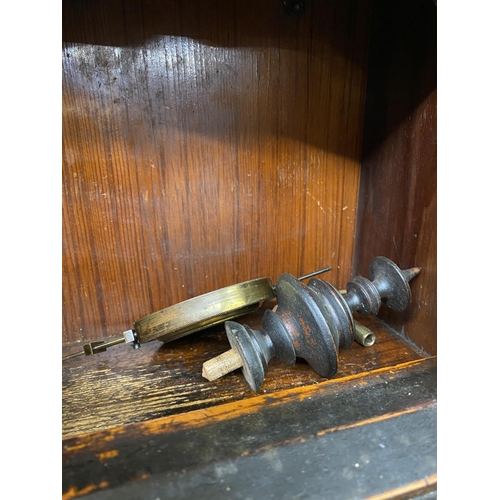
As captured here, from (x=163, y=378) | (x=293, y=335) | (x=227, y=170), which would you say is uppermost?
(x=227, y=170)

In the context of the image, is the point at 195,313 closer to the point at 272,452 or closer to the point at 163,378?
the point at 163,378

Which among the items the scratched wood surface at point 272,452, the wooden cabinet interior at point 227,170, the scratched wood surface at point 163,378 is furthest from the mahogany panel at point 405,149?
the scratched wood surface at point 272,452

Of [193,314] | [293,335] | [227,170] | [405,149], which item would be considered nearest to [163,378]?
[193,314]

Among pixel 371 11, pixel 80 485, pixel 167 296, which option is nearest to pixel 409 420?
pixel 80 485

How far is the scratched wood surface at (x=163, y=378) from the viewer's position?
60 cm

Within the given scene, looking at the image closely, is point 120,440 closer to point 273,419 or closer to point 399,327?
point 273,419

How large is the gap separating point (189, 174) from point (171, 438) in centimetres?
58

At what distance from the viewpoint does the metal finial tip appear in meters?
0.76

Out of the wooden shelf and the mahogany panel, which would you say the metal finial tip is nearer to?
the mahogany panel

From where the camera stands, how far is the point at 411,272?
2.49 ft

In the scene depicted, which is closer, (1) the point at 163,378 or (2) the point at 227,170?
(1) the point at 163,378

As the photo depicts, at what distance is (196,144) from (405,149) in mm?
472

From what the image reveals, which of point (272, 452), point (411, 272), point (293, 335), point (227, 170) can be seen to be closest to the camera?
point (272, 452)

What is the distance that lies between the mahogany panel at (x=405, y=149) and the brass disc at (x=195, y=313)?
359 millimetres
